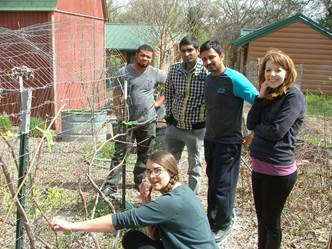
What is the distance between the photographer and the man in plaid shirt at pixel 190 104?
440cm

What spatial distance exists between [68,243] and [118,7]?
31128 mm

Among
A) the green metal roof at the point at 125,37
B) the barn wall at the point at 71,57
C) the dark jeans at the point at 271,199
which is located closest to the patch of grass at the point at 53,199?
the dark jeans at the point at 271,199

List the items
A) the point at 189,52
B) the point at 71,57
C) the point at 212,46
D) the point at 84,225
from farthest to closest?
the point at 71,57, the point at 189,52, the point at 212,46, the point at 84,225

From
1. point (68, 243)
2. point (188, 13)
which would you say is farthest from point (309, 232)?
point (188, 13)

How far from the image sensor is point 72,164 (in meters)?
6.24

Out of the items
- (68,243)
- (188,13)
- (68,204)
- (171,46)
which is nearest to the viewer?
(68,243)

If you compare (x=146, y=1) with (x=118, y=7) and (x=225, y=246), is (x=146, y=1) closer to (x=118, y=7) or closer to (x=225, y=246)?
(x=118, y=7)

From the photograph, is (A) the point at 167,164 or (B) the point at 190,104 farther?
(B) the point at 190,104

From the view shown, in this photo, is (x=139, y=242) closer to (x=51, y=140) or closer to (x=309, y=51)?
(x=51, y=140)

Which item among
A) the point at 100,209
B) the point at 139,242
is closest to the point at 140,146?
the point at 100,209

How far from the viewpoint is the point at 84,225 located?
233cm

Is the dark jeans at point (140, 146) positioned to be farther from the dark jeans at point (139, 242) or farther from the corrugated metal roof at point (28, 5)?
the corrugated metal roof at point (28, 5)

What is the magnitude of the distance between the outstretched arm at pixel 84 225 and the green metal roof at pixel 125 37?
19.5 m

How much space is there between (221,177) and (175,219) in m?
1.56
